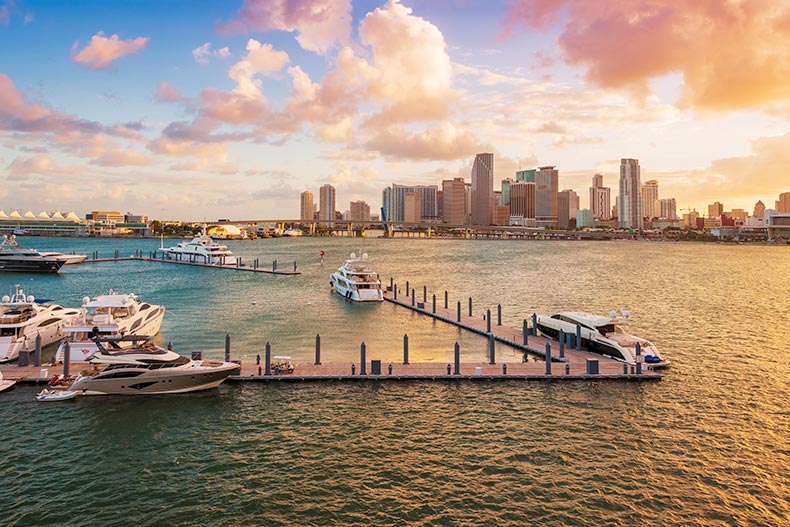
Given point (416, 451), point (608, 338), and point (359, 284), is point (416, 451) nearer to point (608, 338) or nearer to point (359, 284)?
point (608, 338)

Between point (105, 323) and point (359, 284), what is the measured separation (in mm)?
32654

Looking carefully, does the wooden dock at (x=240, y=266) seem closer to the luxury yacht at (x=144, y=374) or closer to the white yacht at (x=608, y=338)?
the white yacht at (x=608, y=338)

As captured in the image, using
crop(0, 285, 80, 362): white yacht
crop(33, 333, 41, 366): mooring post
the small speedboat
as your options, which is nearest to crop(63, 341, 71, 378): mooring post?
the small speedboat

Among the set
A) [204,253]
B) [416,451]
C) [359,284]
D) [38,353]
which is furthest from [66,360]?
[204,253]

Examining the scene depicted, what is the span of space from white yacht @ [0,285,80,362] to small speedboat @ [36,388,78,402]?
8.20 metres

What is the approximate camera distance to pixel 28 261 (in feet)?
321

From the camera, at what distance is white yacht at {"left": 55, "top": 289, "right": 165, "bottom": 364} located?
105 feet

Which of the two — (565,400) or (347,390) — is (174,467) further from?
(565,400)

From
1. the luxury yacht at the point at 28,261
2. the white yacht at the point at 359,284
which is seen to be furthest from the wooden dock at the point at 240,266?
the white yacht at the point at 359,284

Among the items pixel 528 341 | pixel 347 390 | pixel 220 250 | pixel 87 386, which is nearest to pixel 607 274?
pixel 528 341

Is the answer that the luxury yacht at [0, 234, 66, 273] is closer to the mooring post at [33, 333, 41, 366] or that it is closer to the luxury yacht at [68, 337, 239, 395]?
the mooring post at [33, 333, 41, 366]

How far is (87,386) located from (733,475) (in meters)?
29.9

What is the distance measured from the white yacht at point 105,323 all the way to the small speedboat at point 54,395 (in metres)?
4.56

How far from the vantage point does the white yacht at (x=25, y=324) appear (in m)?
32.8
